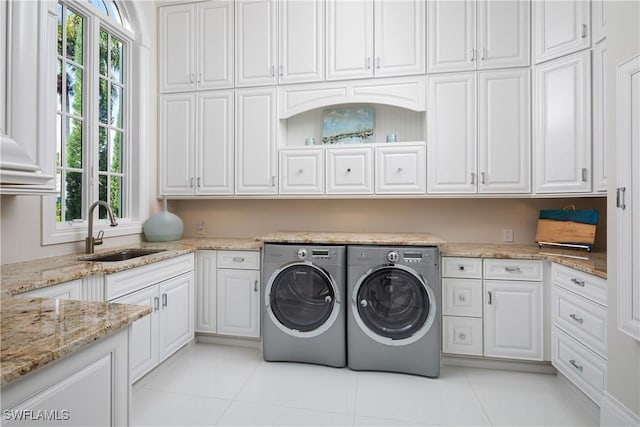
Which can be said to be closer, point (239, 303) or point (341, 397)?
point (341, 397)

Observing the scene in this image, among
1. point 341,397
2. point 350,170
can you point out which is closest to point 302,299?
point 341,397

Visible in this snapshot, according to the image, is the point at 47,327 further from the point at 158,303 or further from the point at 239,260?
the point at 239,260

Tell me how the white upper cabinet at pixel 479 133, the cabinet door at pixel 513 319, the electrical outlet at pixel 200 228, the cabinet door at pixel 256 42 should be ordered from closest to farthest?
the cabinet door at pixel 513 319 < the white upper cabinet at pixel 479 133 < the cabinet door at pixel 256 42 < the electrical outlet at pixel 200 228

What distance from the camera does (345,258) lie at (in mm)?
2516

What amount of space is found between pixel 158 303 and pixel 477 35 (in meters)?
3.19

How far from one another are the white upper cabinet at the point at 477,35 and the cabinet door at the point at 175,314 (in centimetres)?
266

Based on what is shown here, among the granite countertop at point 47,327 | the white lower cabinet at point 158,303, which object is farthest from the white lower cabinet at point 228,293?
the granite countertop at point 47,327

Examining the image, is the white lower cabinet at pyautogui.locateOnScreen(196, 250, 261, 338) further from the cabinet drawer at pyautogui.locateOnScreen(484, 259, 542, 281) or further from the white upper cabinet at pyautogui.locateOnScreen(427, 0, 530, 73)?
the white upper cabinet at pyautogui.locateOnScreen(427, 0, 530, 73)

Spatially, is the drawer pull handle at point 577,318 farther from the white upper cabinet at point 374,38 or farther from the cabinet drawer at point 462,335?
the white upper cabinet at point 374,38

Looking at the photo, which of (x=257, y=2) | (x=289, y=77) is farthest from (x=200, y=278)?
(x=257, y=2)

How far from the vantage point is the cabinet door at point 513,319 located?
7.83 ft

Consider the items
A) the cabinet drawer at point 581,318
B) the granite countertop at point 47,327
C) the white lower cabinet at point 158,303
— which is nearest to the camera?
the granite countertop at point 47,327

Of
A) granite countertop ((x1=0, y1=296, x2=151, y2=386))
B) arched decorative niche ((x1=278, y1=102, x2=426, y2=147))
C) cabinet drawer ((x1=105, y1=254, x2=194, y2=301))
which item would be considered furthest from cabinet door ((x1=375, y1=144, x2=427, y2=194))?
granite countertop ((x1=0, y1=296, x2=151, y2=386))

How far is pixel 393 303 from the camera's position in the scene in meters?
2.44
